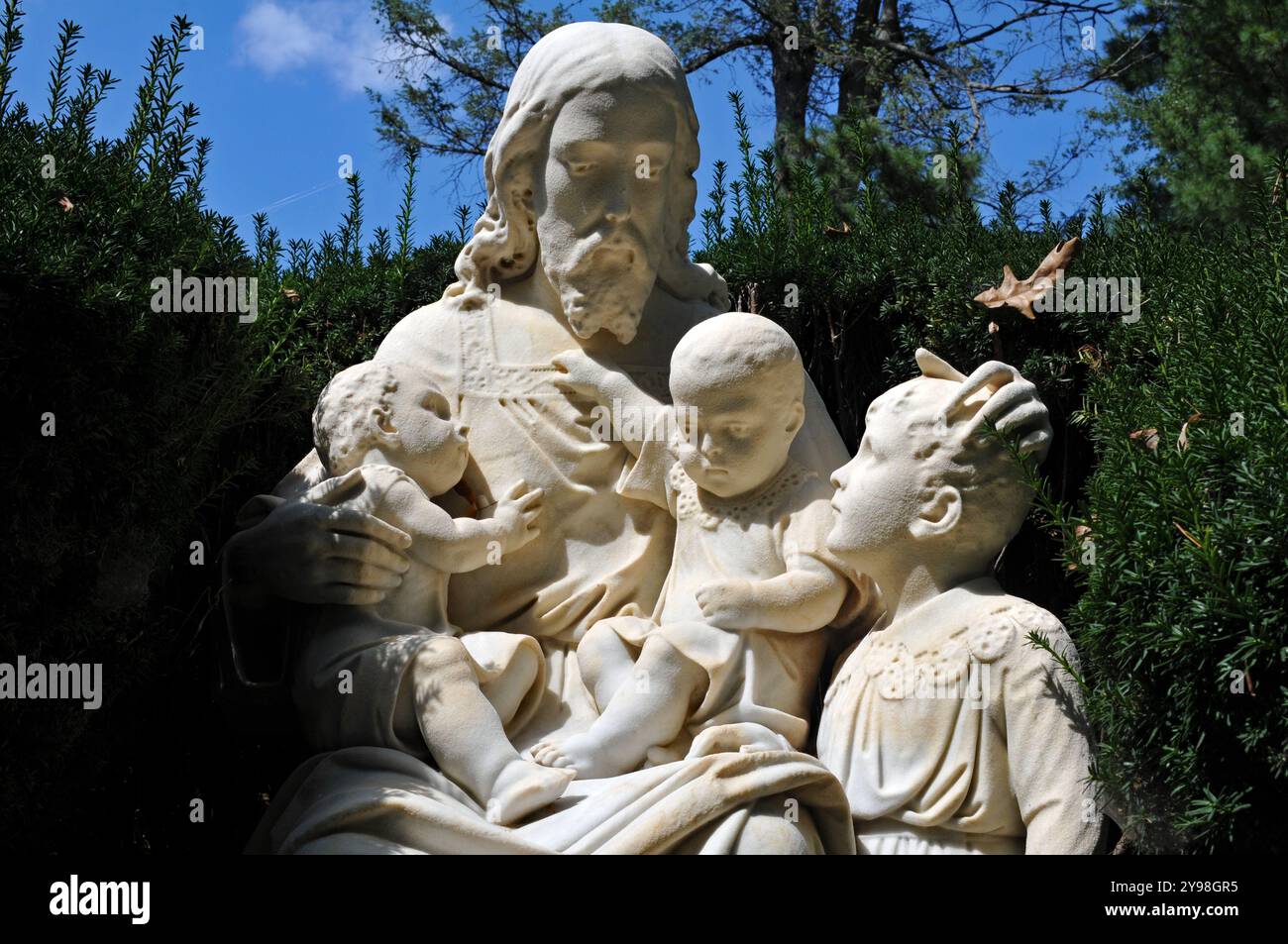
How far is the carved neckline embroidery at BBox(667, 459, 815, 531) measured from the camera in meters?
5.12

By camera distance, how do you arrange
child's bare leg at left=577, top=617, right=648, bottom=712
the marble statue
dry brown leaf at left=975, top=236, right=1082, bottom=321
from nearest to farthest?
the marble statue
child's bare leg at left=577, top=617, right=648, bottom=712
dry brown leaf at left=975, top=236, right=1082, bottom=321

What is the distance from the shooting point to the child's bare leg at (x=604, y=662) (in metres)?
4.92

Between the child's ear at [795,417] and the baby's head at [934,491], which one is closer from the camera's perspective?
the baby's head at [934,491]

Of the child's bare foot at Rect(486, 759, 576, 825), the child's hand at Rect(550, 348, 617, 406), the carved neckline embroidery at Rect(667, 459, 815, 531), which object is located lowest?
the child's bare foot at Rect(486, 759, 576, 825)

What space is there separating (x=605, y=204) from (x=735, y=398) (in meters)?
0.83

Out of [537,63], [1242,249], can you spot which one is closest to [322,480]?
[537,63]

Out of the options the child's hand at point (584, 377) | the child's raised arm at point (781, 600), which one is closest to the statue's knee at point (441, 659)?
the child's raised arm at point (781, 600)

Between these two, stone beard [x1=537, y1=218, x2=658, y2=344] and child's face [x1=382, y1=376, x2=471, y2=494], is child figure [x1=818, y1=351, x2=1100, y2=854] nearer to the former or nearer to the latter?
stone beard [x1=537, y1=218, x2=658, y2=344]

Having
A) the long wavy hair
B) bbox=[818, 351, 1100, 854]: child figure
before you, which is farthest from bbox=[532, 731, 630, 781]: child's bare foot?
the long wavy hair

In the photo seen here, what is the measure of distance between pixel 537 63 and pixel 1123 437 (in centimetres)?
211

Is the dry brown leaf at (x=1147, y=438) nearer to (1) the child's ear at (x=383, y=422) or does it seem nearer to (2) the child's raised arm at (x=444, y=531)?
(2) the child's raised arm at (x=444, y=531)

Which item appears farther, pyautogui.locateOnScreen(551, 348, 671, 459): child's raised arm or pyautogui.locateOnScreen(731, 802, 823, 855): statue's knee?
pyautogui.locateOnScreen(551, 348, 671, 459): child's raised arm
